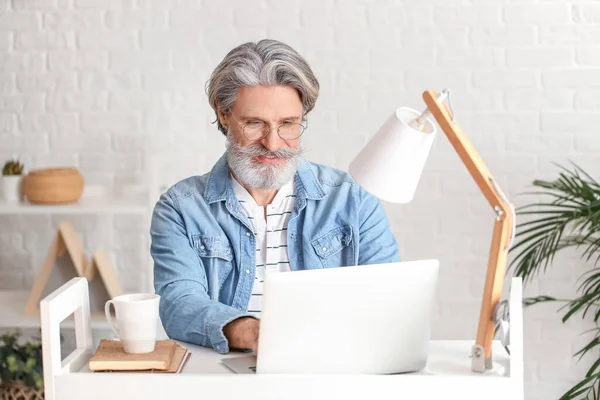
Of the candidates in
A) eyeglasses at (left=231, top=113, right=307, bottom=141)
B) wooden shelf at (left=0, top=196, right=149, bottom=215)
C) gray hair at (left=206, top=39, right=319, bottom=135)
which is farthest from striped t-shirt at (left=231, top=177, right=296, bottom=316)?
wooden shelf at (left=0, top=196, right=149, bottom=215)

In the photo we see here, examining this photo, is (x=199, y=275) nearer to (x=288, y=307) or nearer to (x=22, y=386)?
(x=288, y=307)

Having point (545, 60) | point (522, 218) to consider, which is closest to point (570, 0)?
point (545, 60)

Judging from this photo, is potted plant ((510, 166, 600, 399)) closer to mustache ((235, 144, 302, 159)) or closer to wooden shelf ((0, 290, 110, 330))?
mustache ((235, 144, 302, 159))

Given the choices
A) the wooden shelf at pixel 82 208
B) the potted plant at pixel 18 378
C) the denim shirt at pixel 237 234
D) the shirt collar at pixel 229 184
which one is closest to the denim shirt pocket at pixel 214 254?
the denim shirt at pixel 237 234

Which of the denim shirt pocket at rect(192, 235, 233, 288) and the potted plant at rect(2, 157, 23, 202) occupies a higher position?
the potted plant at rect(2, 157, 23, 202)

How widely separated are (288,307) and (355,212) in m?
0.88

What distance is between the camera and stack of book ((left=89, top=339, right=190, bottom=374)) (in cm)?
159

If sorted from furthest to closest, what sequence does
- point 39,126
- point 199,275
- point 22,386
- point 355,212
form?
point 39,126
point 22,386
point 355,212
point 199,275

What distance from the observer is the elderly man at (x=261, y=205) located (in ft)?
7.54

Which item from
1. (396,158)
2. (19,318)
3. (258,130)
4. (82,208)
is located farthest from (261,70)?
(19,318)

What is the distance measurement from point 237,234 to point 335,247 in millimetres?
247

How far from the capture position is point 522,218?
3516mm

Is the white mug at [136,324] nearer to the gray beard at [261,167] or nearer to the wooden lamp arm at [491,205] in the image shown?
the wooden lamp arm at [491,205]

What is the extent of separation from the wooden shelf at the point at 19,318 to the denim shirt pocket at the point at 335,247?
1156 mm
